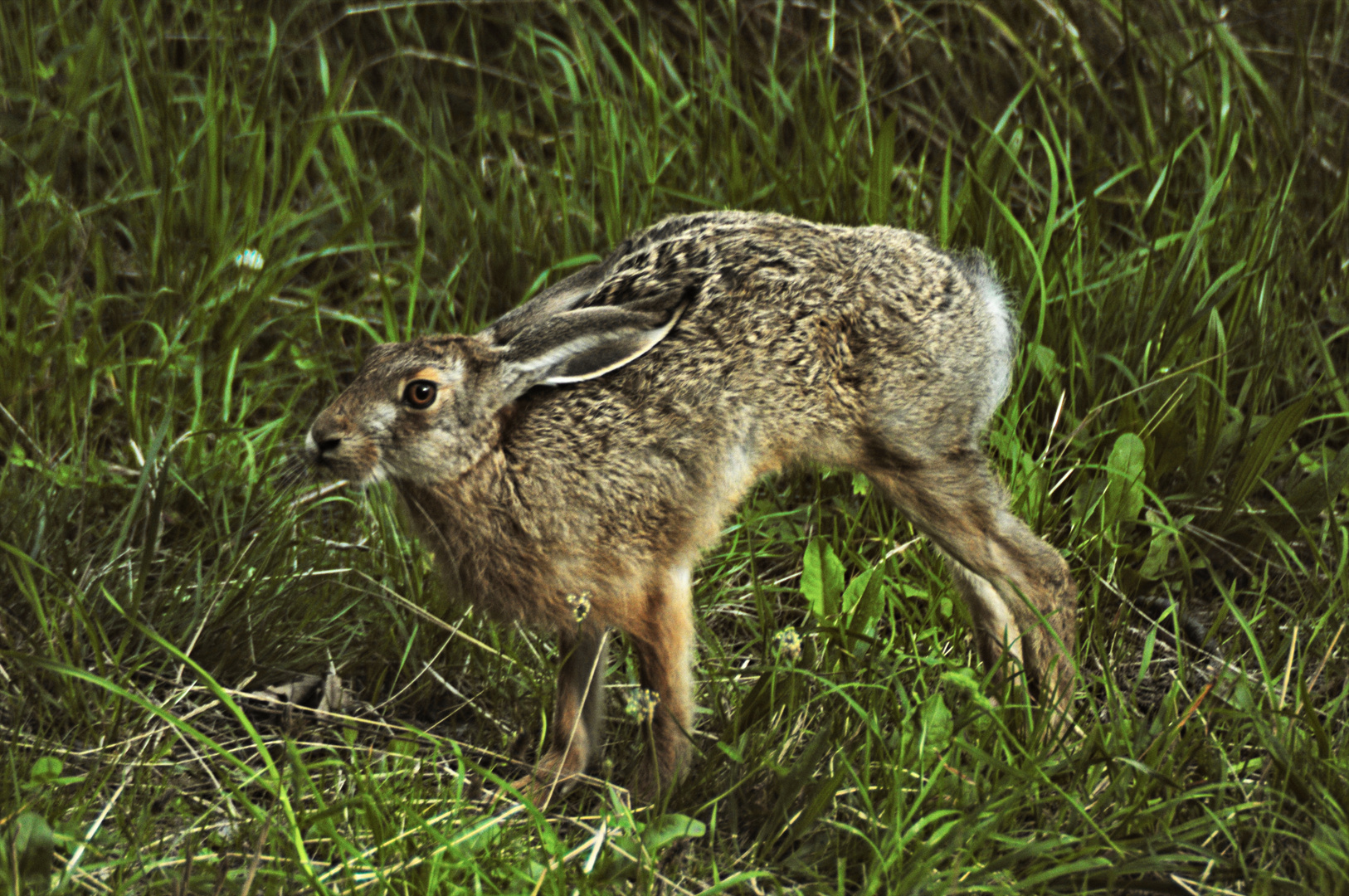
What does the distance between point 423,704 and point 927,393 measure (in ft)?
4.95

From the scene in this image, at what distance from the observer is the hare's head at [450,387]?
323 cm

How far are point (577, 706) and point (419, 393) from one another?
87cm

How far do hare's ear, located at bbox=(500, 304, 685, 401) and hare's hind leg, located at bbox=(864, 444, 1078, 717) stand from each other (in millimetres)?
676

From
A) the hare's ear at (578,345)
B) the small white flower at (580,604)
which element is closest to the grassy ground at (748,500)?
the small white flower at (580,604)

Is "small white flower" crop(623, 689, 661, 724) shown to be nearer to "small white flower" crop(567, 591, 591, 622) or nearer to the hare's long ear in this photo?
"small white flower" crop(567, 591, 591, 622)

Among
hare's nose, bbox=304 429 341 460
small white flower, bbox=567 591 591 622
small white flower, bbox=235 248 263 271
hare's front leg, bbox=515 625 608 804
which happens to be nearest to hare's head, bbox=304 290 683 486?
hare's nose, bbox=304 429 341 460

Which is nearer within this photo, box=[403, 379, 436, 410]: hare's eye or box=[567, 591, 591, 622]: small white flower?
box=[567, 591, 591, 622]: small white flower

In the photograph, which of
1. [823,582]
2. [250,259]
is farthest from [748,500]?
[250,259]

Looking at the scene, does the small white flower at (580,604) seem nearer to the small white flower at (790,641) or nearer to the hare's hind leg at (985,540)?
the small white flower at (790,641)

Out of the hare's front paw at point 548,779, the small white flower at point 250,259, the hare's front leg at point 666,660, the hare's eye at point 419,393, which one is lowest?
the hare's front paw at point 548,779

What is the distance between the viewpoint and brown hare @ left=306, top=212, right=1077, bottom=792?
3.29 meters

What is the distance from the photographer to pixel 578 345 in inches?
129

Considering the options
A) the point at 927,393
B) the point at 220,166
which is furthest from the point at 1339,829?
the point at 220,166

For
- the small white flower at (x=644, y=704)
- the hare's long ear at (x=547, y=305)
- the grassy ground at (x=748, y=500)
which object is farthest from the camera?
the hare's long ear at (x=547, y=305)
